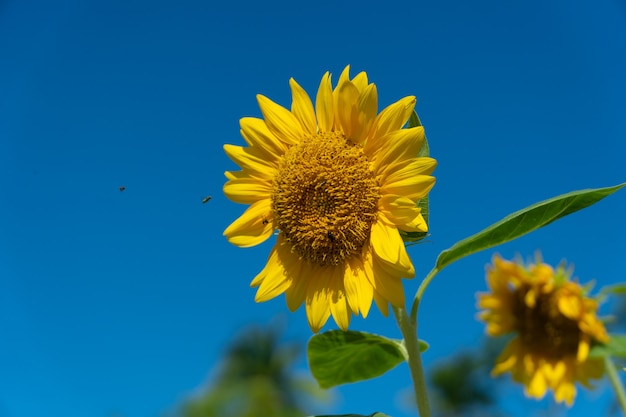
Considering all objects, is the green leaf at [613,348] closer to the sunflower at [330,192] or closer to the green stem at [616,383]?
the green stem at [616,383]

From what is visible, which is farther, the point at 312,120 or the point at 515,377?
the point at 515,377

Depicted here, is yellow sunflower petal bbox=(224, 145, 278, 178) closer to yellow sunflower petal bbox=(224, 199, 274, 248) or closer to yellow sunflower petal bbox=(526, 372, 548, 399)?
yellow sunflower petal bbox=(224, 199, 274, 248)

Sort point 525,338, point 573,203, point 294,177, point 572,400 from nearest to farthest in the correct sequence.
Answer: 1. point 573,203
2. point 294,177
3. point 572,400
4. point 525,338

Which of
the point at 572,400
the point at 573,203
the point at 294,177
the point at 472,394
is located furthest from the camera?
the point at 472,394

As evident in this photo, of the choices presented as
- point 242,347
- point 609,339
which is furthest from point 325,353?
point 242,347

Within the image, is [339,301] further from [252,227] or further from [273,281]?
[252,227]

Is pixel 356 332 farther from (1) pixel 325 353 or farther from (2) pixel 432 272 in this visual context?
(2) pixel 432 272

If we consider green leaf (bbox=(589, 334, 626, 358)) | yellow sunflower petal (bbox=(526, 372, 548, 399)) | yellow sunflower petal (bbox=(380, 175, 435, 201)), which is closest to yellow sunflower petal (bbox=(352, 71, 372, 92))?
yellow sunflower petal (bbox=(380, 175, 435, 201))
